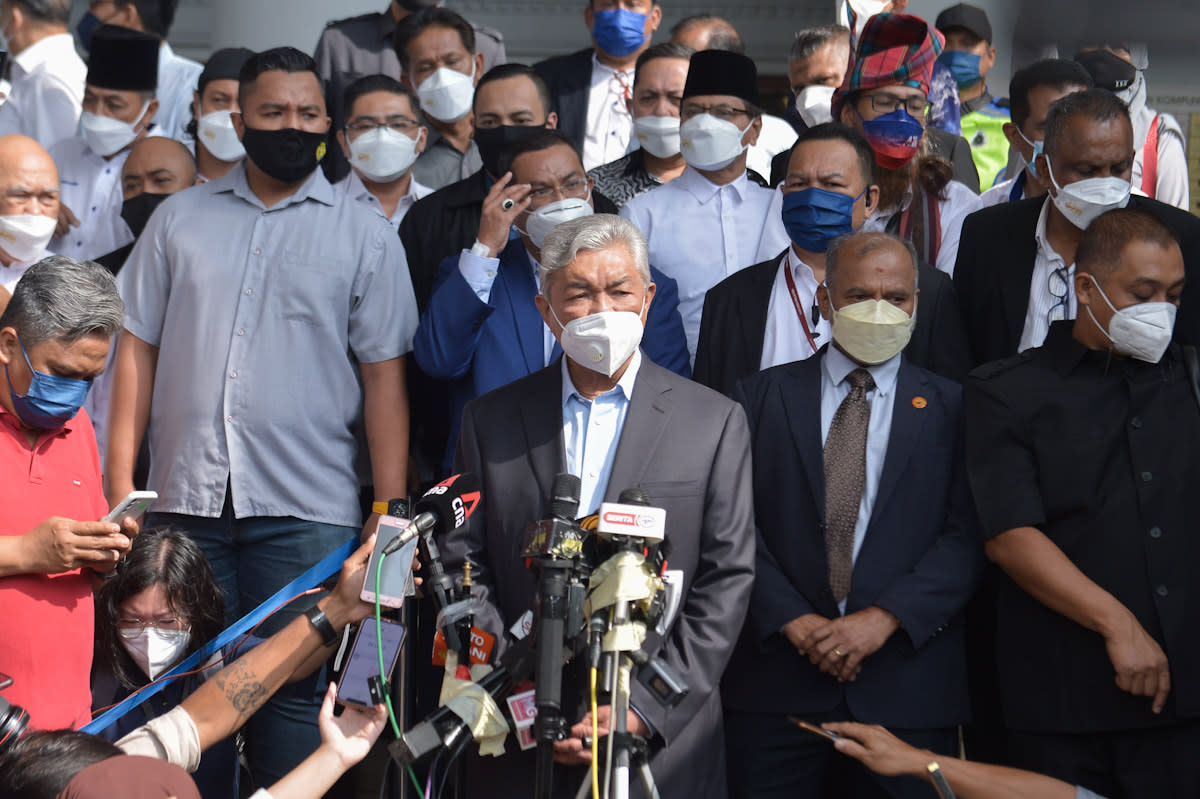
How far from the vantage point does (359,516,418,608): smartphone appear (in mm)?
3176

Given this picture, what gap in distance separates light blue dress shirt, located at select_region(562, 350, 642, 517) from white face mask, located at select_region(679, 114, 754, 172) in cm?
179

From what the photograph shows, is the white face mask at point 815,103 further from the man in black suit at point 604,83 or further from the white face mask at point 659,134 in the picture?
the man in black suit at point 604,83

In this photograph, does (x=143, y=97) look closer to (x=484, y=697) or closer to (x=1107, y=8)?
(x=484, y=697)

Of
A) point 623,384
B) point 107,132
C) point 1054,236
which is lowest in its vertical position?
point 623,384

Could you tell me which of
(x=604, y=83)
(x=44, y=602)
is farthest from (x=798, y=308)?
(x=604, y=83)

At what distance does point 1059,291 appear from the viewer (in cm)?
465

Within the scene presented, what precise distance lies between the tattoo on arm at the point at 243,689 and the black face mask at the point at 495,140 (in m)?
2.47

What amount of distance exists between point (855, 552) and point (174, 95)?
5.32 meters

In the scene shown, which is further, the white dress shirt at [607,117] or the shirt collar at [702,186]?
the white dress shirt at [607,117]

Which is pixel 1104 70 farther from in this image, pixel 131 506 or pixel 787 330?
pixel 131 506

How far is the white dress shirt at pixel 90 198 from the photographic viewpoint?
249 inches

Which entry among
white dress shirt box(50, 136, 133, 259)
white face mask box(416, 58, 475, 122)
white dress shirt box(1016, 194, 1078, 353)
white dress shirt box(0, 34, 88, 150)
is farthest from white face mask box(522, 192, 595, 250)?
white dress shirt box(0, 34, 88, 150)

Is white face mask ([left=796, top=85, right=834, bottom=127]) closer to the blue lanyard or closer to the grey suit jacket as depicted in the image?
the grey suit jacket

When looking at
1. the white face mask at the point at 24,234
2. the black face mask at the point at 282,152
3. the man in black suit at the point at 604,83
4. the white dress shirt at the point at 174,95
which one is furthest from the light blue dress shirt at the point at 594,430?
the white dress shirt at the point at 174,95
